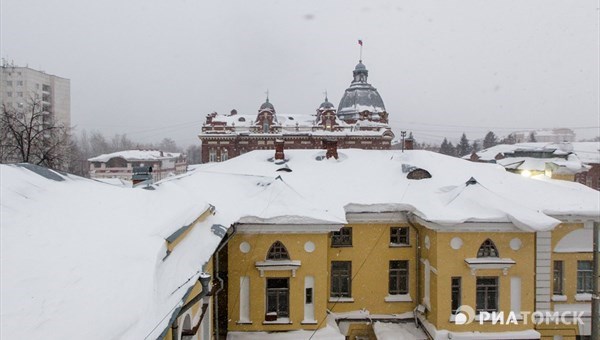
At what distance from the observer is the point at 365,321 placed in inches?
546

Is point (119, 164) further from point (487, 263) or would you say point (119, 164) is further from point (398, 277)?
point (487, 263)

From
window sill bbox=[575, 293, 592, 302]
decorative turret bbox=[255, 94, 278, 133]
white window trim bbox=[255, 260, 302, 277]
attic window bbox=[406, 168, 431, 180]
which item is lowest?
window sill bbox=[575, 293, 592, 302]

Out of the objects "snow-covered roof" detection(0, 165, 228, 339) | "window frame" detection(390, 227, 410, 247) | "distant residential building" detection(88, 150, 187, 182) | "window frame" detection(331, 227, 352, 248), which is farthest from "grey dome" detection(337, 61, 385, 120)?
"snow-covered roof" detection(0, 165, 228, 339)

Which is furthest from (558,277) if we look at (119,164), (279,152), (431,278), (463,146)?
(463,146)

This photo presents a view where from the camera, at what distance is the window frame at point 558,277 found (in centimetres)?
1377

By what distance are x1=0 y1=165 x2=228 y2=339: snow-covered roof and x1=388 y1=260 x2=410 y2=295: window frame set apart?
7.99m

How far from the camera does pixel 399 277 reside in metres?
14.4

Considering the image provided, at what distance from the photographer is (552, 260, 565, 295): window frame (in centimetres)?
1377

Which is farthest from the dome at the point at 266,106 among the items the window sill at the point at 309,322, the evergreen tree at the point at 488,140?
the evergreen tree at the point at 488,140

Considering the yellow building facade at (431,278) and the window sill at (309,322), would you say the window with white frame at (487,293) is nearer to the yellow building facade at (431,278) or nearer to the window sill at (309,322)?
the yellow building facade at (431,278)

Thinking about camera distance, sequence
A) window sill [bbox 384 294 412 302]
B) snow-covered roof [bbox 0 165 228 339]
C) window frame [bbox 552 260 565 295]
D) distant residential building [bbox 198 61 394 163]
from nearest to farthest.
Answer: snow-covered roof [bbox 0 165 228 339] < window frame [bbox 552 260 565 295] < window sill [bbox 384 294 412 302] < distant residential building [bbox 198 61 394 163]

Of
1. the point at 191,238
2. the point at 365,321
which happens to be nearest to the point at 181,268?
the point at 191,238

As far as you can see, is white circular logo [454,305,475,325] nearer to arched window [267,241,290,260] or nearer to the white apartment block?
arched window [267,241,290,260]

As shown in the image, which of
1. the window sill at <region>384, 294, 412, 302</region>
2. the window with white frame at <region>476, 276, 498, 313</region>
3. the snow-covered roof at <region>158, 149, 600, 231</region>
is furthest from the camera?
the window sill at <region>384, 294, 412, 302</region>
